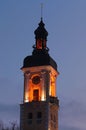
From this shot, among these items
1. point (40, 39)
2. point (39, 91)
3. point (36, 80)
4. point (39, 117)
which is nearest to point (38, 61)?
point (36, 80)

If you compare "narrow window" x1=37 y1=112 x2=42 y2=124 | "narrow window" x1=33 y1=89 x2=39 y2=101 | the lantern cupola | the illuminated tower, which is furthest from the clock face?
"narrow window" x1=37 y1=112 x2=42 y2=124

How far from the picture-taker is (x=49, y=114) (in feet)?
320

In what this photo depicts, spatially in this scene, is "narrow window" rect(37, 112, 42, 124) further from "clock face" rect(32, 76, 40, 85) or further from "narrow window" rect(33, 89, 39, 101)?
"clock face" rect(32, 76, 40, 85)

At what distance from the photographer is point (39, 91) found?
100m

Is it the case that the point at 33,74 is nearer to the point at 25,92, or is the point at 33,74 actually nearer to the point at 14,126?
the point at 25,92

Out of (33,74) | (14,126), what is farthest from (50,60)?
(14,126)

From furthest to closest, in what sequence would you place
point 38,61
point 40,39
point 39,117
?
1. point 40,39
2. point 38,61
3. point 39,117

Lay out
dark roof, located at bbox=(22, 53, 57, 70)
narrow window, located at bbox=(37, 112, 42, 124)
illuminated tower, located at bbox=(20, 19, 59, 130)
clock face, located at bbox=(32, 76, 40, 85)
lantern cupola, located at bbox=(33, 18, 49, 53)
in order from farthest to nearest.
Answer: lantern cupola, located at bbox=(33, 18, 49, 53)
clock face, located at bbox=(32, 76, 40, 85)
dark roof, located at bbox=(22, 53, 57, 70)
illuminated tower, located at bbox=(20, 19, 59, 130)
narrow window, located at bbox=(37, 112, 42, 124)

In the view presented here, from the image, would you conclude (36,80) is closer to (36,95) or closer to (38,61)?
(36,95)

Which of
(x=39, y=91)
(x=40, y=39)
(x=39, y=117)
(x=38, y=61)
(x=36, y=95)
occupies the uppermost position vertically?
(x=40, y=39)

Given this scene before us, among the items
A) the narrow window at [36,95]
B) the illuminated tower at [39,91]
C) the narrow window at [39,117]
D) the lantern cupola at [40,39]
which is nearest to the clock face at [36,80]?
the illuminated tower at [39,91]

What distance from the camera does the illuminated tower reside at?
97.8 metres

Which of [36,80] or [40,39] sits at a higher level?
[40,39]

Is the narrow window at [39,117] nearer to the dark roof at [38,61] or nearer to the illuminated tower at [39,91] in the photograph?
the illuminated tower at [39,91]
